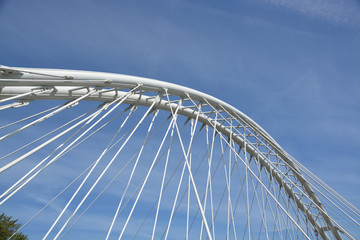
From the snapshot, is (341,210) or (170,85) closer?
(170,85)

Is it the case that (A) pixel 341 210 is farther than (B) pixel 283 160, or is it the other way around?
(B) pixel 283 160

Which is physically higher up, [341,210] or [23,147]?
[341,210]

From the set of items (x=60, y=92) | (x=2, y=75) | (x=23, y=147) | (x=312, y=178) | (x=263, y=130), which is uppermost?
(x=263, y=130)

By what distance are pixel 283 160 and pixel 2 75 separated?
22.0 meters

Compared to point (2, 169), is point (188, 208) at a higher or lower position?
higher

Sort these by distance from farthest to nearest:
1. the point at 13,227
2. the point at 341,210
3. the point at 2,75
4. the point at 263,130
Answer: the point at 13,227 < the point at 263,130 < the point at 341,210 < the point at 2,75

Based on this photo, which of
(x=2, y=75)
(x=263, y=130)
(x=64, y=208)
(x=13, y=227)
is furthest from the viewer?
(x=13, y=227)

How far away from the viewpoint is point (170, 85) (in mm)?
16203

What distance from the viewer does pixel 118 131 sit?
529 inches

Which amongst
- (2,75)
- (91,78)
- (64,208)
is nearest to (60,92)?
(91,78)

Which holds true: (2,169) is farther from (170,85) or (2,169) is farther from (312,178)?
(312,178)

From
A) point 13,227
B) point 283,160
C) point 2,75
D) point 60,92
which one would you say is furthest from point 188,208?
point 13,227

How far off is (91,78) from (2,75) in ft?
11.8

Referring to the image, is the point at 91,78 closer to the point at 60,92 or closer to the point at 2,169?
the point at 60,92
